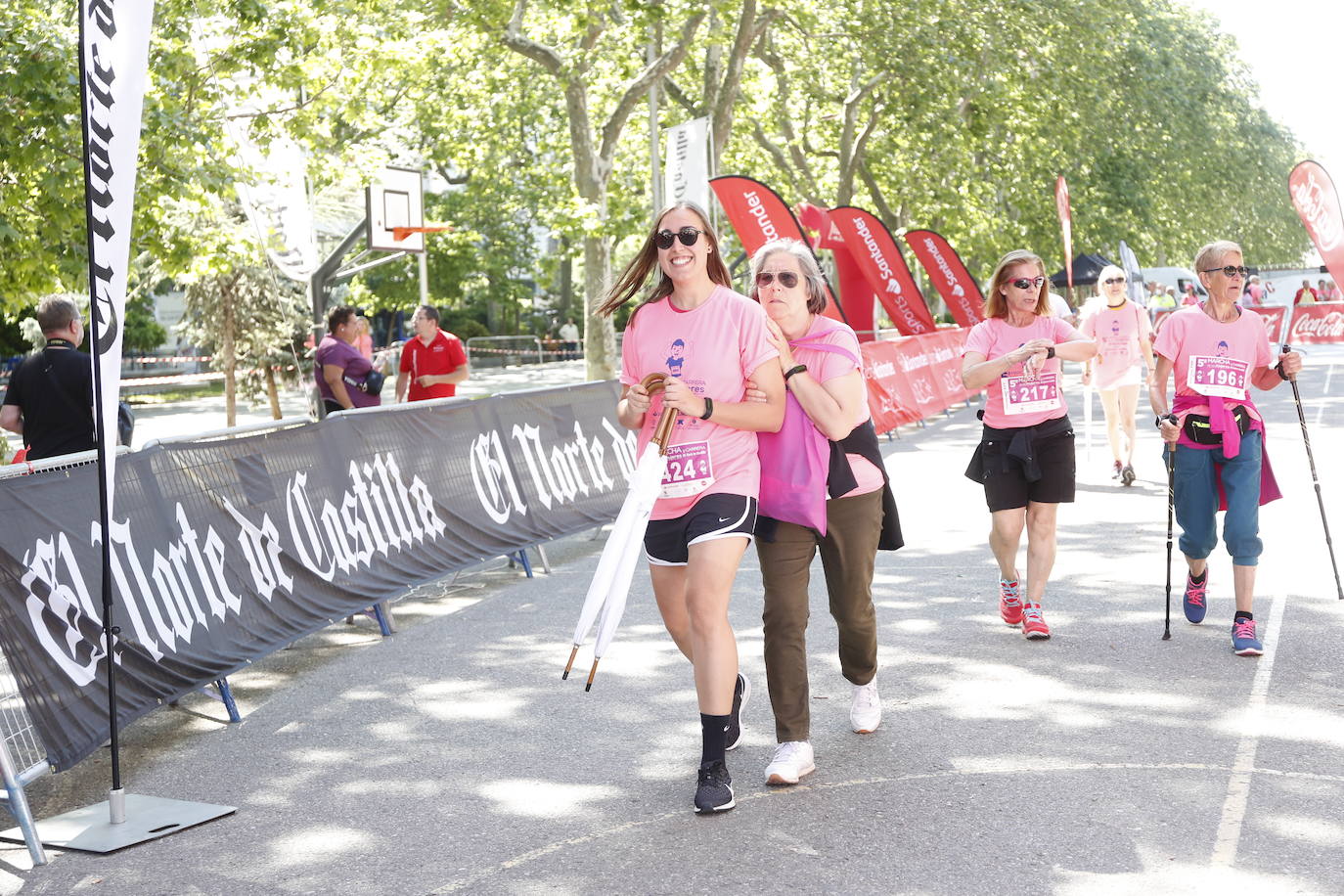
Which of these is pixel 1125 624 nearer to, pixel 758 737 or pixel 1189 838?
pixel 758 737

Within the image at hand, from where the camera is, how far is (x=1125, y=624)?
25.7 feet

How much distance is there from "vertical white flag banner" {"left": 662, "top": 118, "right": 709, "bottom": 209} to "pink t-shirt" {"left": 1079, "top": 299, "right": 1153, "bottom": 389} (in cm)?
834

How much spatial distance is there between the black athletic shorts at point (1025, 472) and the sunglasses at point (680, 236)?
2929 mm

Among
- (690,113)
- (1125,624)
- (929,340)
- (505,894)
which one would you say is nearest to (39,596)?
(505,894)

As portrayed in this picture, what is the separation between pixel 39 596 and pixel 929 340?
701 inches

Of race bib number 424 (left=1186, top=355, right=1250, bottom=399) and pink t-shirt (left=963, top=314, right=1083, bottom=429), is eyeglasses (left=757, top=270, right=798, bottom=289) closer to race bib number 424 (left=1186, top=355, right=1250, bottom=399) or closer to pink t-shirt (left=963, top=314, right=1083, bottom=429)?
pink t-shirt (left=963, top=314, right=1083, bottom=429)

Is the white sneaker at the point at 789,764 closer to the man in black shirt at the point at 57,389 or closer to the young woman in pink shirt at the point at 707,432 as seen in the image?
the young woman in pink shirt at the point at 707,432

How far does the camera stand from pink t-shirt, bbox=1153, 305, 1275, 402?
23.9ft

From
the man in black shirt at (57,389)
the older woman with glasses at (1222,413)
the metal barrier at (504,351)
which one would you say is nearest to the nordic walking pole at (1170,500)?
the older woman with glasses at (1222,413)

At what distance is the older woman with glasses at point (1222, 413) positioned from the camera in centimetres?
723

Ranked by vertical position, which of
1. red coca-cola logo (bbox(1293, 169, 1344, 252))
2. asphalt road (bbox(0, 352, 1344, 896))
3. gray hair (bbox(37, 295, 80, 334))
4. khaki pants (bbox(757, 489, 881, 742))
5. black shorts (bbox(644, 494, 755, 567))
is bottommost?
asphalt road (bbox(0, 352, 1344, 896))

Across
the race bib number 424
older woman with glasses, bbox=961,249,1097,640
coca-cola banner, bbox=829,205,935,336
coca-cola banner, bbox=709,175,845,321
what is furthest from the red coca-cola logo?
coca-cola banner, bbox=829,205,935,336

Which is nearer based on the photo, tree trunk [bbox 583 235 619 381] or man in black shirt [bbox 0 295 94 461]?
man in black shirt [bbox 0 295 94 461]

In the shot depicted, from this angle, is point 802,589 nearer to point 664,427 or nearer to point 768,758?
point 768,758
